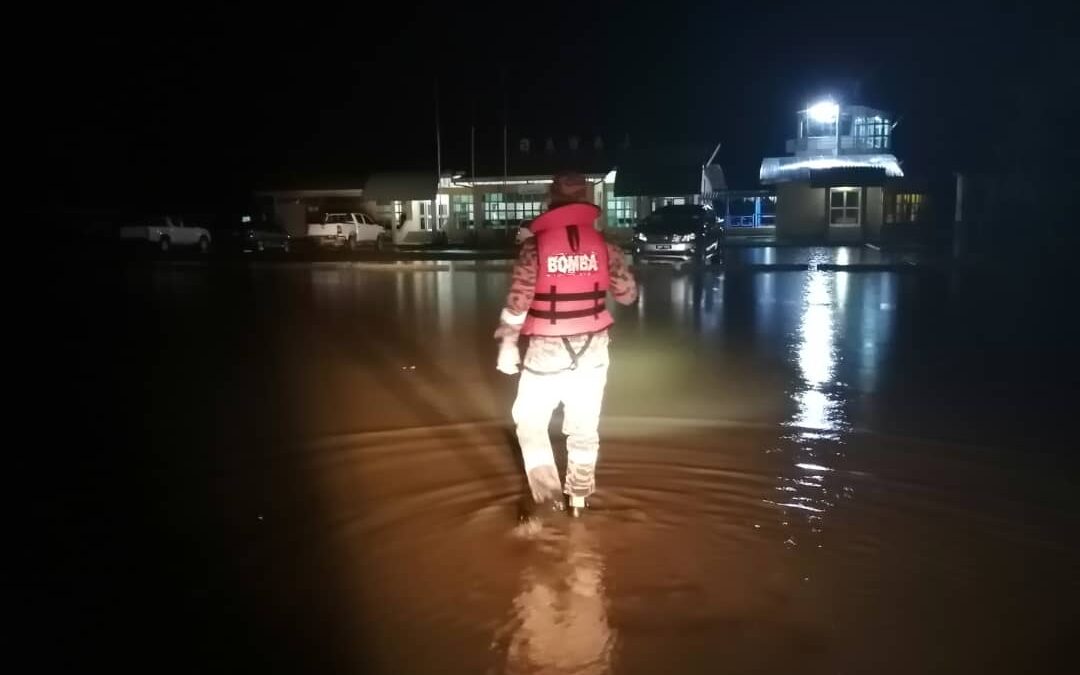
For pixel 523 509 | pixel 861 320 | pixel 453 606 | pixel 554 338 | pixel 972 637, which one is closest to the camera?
pixel 972 637

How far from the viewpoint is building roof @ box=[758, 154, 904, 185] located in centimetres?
3781

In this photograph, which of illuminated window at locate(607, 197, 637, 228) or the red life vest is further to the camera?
illuminated window at locate(607, 197, 637, 228)

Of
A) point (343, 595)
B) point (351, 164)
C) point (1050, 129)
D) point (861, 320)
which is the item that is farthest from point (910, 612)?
point (351, 164)

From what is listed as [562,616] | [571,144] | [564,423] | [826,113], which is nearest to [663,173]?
[571,144]

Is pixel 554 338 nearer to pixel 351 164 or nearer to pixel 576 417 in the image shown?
pixel 576 417

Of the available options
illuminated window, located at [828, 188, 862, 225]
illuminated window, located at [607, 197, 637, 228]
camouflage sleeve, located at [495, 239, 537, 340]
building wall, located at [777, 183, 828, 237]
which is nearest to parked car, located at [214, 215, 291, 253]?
illuminated window, located at [607, 197, 637, 228]

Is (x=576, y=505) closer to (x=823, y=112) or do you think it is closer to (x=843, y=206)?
(x=843, y=206)

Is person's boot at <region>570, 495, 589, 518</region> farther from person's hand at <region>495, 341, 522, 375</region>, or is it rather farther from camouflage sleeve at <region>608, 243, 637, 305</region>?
camouflage sleeve at <region>608, 243, 637, 305</region>

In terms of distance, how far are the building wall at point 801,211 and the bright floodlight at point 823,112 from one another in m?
3.61

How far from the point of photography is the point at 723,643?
3.98 meters

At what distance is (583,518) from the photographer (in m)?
5.58

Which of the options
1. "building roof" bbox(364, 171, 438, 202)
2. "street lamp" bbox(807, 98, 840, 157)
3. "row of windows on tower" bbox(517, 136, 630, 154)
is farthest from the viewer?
"row of windows on tower" bbox(517, 136, 630, 154)

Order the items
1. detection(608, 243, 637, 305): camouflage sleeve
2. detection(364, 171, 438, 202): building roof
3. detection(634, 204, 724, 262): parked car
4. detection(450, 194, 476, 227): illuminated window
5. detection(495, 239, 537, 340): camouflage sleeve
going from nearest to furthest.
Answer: detection(495, 239, 537, 340): camouflage sleeve → detection(608, 243, 637, 305): camouflage sleeve → detection(634, 204, 724, 262): parked car → detection(364, 171, 438, 202): building roof → detection(450, 194, 476, 227): illuminated window

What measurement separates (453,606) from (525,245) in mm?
2015
